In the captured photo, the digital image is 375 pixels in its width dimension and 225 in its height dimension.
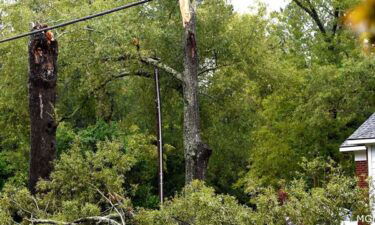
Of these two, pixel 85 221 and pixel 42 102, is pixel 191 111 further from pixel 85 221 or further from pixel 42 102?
pixel 85 221

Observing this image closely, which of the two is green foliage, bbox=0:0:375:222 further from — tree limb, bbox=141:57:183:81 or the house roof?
the house roof

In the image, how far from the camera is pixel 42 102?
1395 cm

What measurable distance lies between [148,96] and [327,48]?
7771 millimetres

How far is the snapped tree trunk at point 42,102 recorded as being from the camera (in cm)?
1373

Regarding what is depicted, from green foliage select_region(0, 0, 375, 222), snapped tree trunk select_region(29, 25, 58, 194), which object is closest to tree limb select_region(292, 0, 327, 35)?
green foliage select_region(0, 0, 375, 222)

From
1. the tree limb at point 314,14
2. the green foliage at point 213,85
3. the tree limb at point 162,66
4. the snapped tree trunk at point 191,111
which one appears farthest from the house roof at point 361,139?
the tree limb at point 314,14

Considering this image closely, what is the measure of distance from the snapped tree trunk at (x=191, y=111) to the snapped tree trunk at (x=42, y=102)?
5.46m

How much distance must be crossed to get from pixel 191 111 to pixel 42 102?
21.0 ft

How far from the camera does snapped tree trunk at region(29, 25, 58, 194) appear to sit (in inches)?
541

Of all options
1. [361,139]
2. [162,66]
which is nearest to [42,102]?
[361,139]

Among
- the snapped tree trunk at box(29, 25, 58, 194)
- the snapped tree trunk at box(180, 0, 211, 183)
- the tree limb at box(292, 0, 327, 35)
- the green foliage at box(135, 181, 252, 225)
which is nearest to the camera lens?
the green foliage at box(135, 181, 252, 225)

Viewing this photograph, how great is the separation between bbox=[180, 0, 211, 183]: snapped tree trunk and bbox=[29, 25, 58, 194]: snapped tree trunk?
17.9 feet

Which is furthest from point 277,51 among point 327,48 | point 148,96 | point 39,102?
point 39,102

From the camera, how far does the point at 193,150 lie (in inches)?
750
